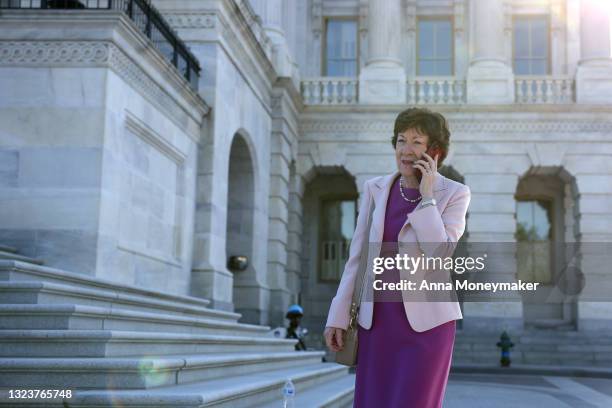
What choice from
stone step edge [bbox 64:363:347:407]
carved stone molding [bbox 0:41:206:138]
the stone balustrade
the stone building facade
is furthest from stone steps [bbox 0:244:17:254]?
the stone balustrade

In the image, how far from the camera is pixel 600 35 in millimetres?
26078

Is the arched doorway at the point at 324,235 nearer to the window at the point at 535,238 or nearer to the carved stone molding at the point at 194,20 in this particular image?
the window at the point at 535,238

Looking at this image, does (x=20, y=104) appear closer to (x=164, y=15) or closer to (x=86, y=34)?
(x=86, y=34)

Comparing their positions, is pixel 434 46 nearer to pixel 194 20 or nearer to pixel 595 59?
pixel 595 59

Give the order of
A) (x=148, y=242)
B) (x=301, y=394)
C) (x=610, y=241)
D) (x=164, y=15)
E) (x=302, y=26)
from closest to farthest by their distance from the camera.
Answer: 1. (x=301, y=394)
2. (x=148, y=242)
3. (x=164, y=15)
4. (x=610, y=241)
5. (x=302, y=26)

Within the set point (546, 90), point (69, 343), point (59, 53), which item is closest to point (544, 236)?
point (546, 90)

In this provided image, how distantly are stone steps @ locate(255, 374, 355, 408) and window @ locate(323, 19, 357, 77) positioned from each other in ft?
58.7

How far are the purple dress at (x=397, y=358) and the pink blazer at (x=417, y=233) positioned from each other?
5cm

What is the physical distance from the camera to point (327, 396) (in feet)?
34.8

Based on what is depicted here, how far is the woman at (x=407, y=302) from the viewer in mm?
4078

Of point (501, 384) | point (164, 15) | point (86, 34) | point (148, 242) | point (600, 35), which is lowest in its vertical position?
point (501, 384)

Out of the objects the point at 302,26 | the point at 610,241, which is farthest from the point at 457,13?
the point at 610,241

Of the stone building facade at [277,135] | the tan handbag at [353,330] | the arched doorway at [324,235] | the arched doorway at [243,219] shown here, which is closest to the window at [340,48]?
the stone building facade at [277,135]

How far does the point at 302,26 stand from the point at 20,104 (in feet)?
Result: 64.4
